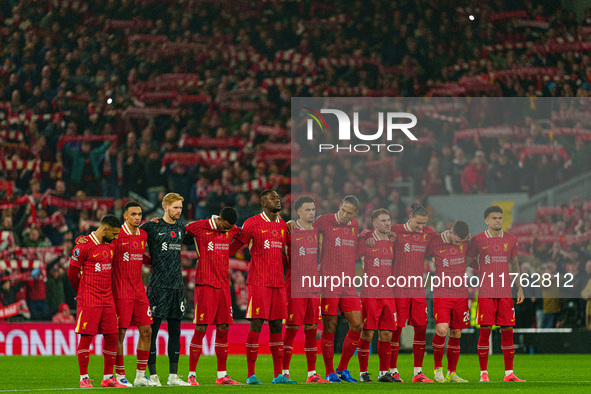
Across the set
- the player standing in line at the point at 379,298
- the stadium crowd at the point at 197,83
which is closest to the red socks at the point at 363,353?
the player standing in line at the point at 379,298

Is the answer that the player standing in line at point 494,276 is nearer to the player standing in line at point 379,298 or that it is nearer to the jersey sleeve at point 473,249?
the jersey sleeve at point 473,249

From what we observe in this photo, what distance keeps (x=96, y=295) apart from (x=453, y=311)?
4.14 meters

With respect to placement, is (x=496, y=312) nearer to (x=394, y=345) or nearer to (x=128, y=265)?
(x=394, y=345)

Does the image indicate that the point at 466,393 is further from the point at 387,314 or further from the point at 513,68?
the point at 513,68

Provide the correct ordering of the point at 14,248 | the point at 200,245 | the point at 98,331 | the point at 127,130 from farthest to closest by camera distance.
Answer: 1. the point at 127,130
2. the point at 14,248
3. the point at 200,245
4. the point at 98,331

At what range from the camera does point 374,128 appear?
35.8 ft

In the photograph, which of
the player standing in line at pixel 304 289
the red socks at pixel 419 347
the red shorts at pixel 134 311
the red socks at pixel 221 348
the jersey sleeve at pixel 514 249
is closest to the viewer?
the red shorts at pixel 134 311

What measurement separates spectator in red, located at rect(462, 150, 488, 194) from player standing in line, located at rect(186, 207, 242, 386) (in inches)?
109

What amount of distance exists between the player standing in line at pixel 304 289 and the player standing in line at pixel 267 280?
0.17 meters

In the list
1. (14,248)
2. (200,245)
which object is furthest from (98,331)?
(14,248)

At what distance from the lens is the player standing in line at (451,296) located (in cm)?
1078

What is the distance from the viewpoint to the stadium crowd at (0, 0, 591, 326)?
18.4m

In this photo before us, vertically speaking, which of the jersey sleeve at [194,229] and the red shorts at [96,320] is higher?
the jersey sleeve at [194,229]

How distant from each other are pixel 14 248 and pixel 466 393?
36.1ft
